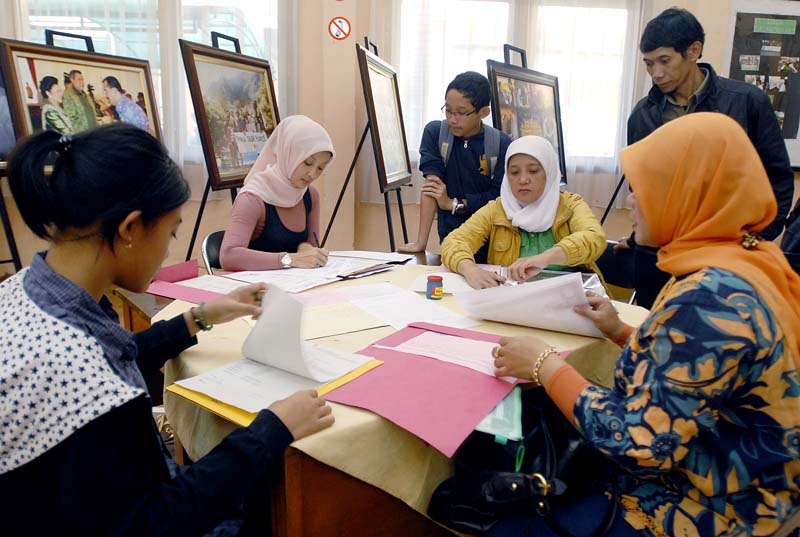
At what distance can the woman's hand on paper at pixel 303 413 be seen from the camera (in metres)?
0.86

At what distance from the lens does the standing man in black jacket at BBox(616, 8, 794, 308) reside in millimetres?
2086

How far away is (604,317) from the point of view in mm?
1299

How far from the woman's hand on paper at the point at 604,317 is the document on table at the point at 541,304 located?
0.01 m

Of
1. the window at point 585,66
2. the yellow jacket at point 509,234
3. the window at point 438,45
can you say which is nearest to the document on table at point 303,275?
the yellow jacket at point 509,234

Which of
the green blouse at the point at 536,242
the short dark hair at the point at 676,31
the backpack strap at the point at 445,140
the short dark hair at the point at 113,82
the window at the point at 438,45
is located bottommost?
the green blouse at the point at 536,242

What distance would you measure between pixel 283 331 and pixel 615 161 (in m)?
3.66

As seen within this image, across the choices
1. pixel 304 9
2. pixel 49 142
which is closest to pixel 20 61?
pixel 304 9

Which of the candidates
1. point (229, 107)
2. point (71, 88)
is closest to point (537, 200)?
point (229, 107)

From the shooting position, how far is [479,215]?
84.0 inches

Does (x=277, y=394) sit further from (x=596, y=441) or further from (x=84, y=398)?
(x=596, y=441)

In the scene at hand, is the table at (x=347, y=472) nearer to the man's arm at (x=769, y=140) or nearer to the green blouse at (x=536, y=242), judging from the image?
the green blouse at (x=536, y=242)

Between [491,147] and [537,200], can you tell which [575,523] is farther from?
[491,147]

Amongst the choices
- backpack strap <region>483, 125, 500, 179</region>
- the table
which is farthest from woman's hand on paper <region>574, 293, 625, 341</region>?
backpack strap <region>483, 125, 500, 179</region>

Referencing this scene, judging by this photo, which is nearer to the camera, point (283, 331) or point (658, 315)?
point (658, 315)
